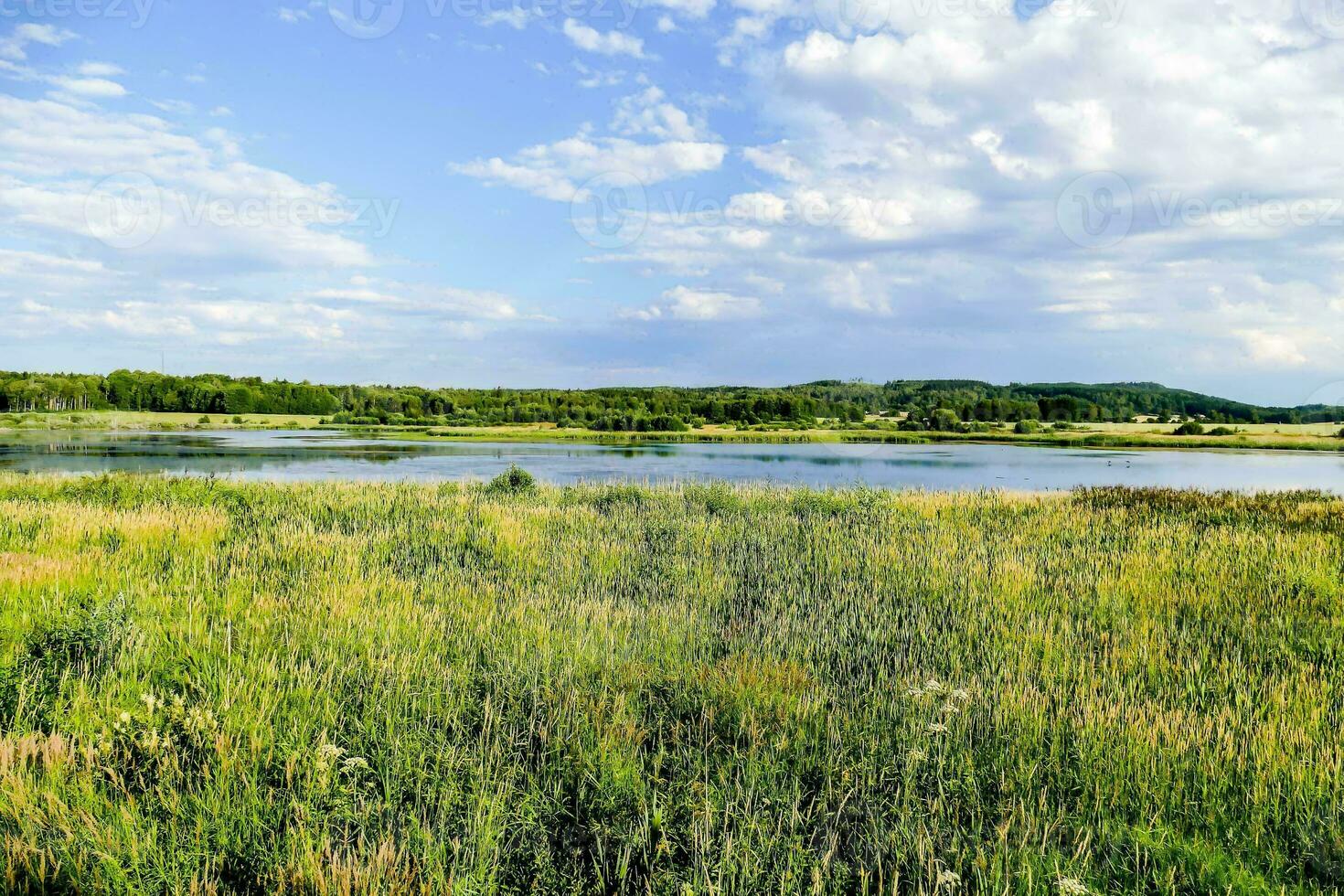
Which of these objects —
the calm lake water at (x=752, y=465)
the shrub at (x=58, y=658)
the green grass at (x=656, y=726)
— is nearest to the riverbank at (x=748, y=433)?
the calm lake water at (x=752, y=465)

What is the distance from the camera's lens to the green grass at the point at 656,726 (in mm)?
3299

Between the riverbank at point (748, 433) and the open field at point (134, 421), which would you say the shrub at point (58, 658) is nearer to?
the riverbank at point (748, 433)

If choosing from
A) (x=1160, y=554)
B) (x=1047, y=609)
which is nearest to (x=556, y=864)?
(x=1047, y=609)

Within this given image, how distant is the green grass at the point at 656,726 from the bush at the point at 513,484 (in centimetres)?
997

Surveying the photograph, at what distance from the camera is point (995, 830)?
11.7 ft

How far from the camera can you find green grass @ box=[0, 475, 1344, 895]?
3.30m

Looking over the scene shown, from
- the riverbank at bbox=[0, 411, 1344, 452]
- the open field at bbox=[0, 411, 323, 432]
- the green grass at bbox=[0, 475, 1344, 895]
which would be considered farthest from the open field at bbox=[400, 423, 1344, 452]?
the green grass at bbox=[0, 475, 1344, 895]

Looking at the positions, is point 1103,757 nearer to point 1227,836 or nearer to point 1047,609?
point 1227,836

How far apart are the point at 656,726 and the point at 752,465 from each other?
159ft

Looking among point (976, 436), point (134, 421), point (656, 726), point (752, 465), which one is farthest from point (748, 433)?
point (656, 726)

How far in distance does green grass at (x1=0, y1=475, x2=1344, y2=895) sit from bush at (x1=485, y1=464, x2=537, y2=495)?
393 inches

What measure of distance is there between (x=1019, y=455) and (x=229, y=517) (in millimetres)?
71199

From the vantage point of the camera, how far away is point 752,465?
5284 cm

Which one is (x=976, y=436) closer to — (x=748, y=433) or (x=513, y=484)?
(x=748, y=433)
